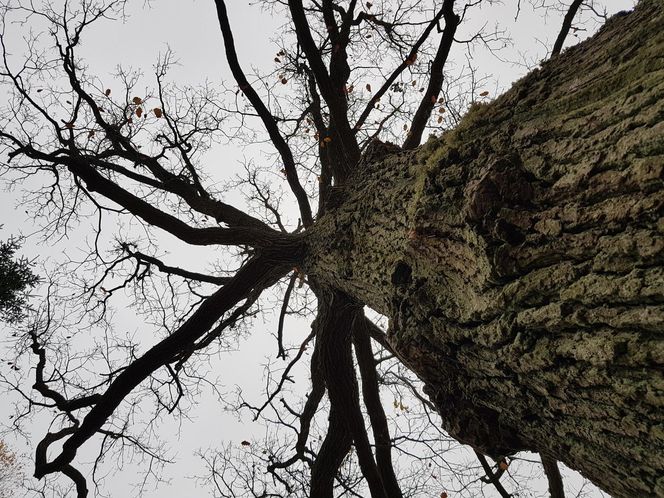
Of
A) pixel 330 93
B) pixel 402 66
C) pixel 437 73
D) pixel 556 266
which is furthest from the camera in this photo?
pixel 402 66

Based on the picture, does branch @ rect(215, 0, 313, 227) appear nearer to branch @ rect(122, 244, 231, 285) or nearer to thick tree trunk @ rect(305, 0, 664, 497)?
branch @ rect(122, 244, 231, 285)

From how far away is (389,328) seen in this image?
2062 millimetres

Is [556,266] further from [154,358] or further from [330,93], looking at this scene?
[154,358]

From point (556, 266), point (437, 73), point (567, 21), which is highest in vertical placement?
point (567, 21)

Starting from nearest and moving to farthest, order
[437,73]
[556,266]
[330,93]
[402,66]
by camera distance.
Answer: [556,266]
[330,93]
[437,73]
[402,66]

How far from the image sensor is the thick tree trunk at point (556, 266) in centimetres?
95

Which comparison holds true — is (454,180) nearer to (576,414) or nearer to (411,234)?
(411,234)

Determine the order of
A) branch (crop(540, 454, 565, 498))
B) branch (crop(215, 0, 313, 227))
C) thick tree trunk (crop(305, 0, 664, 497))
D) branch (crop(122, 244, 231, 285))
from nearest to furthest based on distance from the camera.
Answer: thick tree trunk (crop(305, 0, 664, 497)) < branch (crop(215, 0, 313, 227)) < branch (crop(540, 454, 565, 498)) < branch (crop(122, 244, 231, 285))

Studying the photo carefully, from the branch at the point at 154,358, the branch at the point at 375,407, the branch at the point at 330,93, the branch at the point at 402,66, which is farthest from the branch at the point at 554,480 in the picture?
the branch at the point at 402,66

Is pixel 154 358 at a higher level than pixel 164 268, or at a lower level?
lower

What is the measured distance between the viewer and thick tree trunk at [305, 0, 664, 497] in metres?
0.95

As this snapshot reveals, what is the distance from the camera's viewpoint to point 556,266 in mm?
1170

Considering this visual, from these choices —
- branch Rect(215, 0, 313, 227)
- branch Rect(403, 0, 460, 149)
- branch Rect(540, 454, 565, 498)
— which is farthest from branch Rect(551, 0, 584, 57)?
branch Rect(540, 454, 565, 498)

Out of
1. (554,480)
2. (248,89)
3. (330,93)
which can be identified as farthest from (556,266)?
(554,480)
